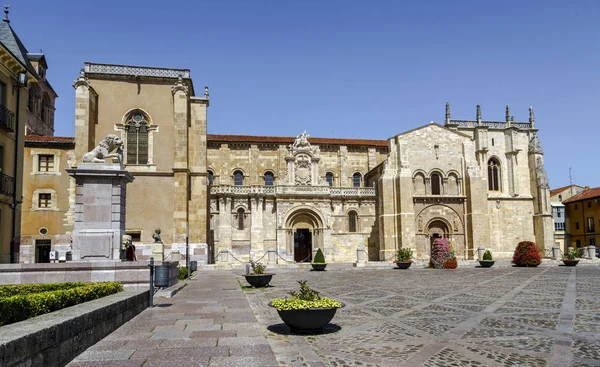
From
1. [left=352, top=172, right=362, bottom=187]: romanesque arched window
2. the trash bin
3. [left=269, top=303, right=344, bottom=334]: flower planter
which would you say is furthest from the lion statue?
[left=352, top=172, right=362, bottom=187]: romanesque arched window

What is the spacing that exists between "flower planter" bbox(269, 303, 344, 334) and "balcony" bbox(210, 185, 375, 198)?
31.8m

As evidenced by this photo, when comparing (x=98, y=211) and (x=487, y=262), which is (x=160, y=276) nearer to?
(x=98, y=211)

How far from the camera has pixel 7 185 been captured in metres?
19.8

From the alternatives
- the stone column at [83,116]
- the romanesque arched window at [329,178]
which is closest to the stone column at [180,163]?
the stone column at [83,116]

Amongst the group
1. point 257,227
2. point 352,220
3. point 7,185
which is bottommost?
point 257,227

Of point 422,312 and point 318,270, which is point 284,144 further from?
point 422,312

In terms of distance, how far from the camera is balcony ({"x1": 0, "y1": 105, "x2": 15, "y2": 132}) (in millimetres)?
19484

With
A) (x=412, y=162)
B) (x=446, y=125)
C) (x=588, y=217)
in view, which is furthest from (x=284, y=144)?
(x=588, y=217)

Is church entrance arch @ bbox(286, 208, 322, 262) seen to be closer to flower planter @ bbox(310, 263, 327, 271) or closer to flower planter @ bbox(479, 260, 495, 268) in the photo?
flower planter @ bbox(310, 263, 327, 271)

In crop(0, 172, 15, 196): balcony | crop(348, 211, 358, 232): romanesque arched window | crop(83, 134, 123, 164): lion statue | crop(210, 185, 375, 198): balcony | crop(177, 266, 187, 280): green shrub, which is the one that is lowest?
crop(177, 266, 187, 280): green shrub

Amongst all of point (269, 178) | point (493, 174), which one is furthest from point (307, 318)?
point (493, 174)

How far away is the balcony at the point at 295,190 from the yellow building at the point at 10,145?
19468 mm

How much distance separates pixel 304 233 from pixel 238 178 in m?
7.90

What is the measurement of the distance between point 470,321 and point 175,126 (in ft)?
87.8
